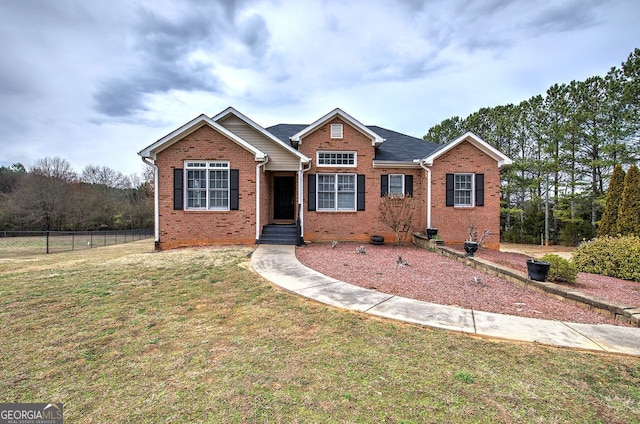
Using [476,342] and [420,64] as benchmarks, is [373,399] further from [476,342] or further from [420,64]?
[420,64]

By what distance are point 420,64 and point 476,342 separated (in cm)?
1548

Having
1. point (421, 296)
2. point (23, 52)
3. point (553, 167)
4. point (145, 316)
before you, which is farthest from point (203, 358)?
point (553, 167)

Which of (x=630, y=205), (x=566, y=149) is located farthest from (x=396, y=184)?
(x=566, y=149)

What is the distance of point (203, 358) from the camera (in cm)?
293

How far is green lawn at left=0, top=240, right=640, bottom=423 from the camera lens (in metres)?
2.15

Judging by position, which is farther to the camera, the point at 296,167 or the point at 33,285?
the point at 296,167

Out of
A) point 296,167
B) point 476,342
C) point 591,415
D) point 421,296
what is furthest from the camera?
point 296,167

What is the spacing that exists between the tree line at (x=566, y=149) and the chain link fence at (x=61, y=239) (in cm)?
2938

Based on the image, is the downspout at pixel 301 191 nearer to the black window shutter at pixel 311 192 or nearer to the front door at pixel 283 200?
the black window shutter at pixel 311 192

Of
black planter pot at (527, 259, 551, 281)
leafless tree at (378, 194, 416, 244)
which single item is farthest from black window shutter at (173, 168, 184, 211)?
black planter pot at (527, 259, 551, 281)

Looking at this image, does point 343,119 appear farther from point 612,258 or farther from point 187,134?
point 612,258

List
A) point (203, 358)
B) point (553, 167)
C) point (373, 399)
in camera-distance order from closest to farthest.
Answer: point (373, 399) → point (203, 358) → point (553, 167)

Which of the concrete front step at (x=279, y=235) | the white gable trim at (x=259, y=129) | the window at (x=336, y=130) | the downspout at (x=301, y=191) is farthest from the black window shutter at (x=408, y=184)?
the concrete front step at (x=279, y=235)

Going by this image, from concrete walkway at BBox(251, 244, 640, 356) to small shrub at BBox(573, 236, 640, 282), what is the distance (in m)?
5.36
